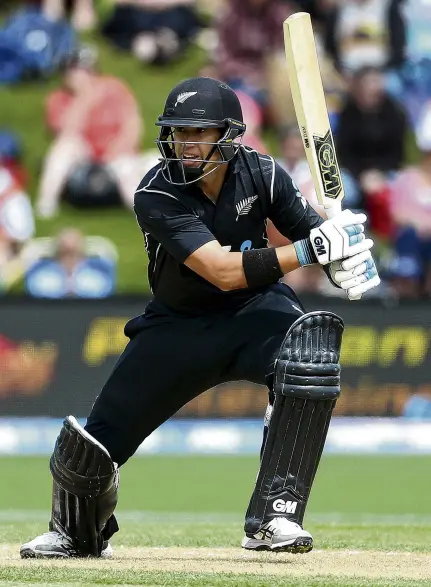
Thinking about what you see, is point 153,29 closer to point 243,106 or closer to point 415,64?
point 243,106

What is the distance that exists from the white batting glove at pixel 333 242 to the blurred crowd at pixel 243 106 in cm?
597

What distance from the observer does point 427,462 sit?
9602mm

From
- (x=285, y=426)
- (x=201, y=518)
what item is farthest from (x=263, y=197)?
(x=201, y=518)

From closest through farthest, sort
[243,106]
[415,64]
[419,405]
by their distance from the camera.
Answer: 1. [419,405]
2. [243,106]
3. [415,64]

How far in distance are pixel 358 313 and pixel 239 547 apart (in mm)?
5008

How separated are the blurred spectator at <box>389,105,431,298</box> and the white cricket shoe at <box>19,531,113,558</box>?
6.39m

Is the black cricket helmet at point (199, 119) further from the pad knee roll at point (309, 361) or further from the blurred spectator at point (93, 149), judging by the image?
the blurred spectator at point (93, 149)

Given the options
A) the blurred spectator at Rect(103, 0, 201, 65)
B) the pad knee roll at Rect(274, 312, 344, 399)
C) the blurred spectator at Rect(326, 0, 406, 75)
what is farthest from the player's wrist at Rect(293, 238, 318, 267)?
the blurred spectator at Rect(103, 0, 201, 65)

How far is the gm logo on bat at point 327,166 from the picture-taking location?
4852 millimetres

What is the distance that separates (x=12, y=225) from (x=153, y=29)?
2.80 metres

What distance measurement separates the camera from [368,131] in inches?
460

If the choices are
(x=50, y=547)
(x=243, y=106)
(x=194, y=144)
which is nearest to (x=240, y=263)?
(x=194, y=144)

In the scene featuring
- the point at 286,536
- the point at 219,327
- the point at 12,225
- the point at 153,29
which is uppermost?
the point at 153,29

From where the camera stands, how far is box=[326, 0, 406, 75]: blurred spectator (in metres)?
12.3
